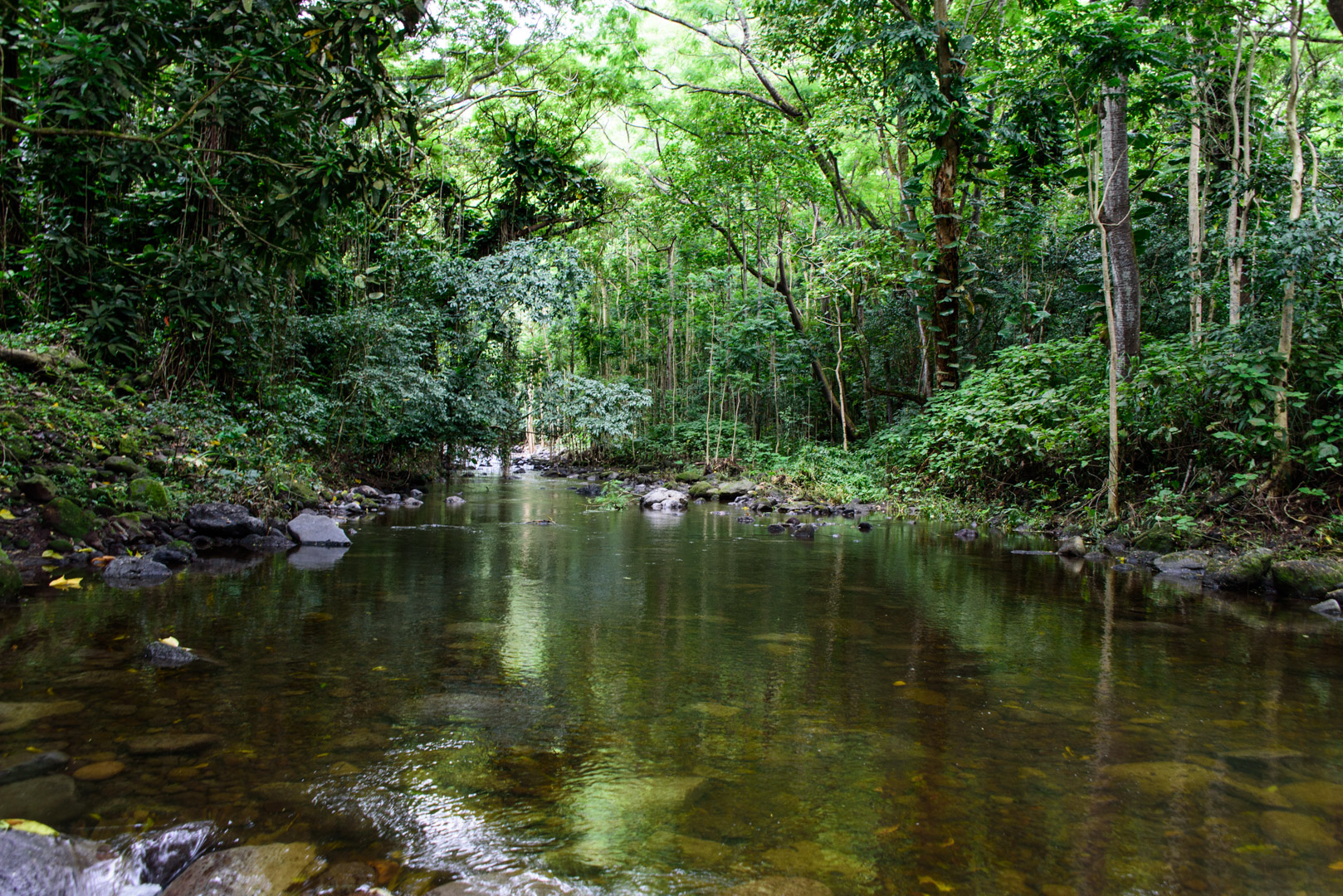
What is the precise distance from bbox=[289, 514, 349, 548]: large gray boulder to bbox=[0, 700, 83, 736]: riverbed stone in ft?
12.2

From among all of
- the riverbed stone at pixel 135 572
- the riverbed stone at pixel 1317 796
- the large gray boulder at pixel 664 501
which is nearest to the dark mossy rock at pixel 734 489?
the large gray boulder at pixel 664 501

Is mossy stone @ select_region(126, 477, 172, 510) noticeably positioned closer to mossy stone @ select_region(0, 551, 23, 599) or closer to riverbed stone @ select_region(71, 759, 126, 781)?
mossy stone @ select_region(0, 551, 23, 599)

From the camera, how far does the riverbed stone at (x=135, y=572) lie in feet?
14.3

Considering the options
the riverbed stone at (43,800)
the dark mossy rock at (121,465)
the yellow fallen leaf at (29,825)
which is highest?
the dark mossy rock at (121,465)

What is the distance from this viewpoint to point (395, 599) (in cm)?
411

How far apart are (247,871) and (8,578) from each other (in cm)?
336

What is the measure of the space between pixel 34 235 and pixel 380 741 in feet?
22.8

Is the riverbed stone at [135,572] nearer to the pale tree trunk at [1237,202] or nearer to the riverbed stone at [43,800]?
the riverbed stone at [43,800]

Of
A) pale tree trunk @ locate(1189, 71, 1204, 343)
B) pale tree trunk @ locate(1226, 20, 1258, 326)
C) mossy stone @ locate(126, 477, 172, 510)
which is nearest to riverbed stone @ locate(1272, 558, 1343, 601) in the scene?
pale tree trunk @ locate(1226, 20, 1258, 326)

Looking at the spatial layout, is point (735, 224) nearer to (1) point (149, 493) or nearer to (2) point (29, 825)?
(1) point (149, 493)

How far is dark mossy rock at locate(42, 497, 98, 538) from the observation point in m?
4.72

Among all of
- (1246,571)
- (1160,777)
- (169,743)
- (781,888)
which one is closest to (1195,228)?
(1246,571)

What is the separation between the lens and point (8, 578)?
3.75m

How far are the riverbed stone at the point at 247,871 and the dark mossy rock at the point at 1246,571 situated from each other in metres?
5.47
